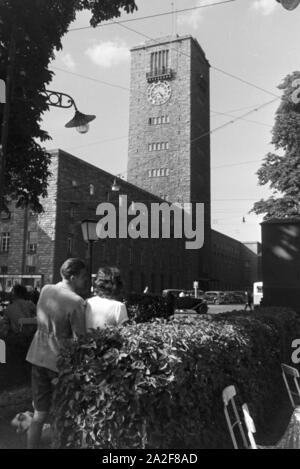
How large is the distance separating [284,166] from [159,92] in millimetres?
49518

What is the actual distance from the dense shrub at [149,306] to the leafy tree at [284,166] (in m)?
9.82

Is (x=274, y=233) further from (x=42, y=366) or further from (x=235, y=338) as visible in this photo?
(x=42, y=366)

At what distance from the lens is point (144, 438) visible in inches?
131

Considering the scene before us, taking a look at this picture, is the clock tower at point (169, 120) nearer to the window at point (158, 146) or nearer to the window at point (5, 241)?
the window at point (158, 146)

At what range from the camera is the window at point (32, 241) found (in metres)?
39.7

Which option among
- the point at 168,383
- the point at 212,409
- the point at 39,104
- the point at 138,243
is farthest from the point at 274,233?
the point at 138,243

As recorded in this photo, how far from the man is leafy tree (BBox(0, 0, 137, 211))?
5.66 meters

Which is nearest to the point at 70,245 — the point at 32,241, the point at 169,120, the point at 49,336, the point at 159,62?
the point at 32,241

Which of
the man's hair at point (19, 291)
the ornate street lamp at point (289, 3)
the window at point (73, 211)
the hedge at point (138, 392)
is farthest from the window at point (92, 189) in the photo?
the hedge at point (138, 392)

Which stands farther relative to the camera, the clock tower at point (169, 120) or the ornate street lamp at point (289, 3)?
the clock tower at point (169, 120)

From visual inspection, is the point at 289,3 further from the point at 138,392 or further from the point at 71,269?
the point at 138,392

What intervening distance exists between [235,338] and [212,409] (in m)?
1.03

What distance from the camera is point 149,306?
51.9ft
